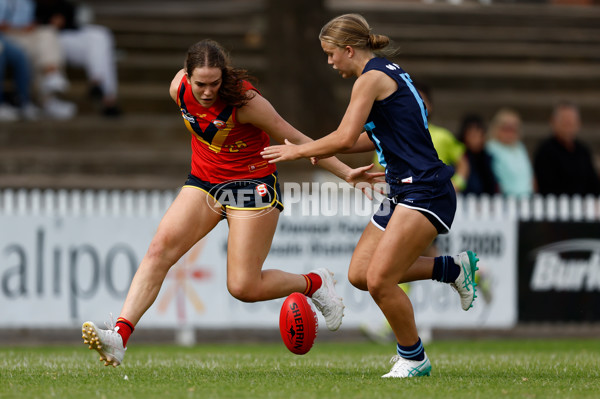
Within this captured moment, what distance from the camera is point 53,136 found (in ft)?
49.8

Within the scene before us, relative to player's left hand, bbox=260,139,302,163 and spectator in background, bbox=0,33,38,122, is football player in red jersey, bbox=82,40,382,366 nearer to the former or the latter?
player's left hand, bbox=260,139,302,163

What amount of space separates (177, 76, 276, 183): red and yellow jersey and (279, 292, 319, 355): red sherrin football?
0.89 meters

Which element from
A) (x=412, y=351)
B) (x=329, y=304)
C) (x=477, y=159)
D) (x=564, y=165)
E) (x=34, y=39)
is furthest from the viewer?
(x=34, y=39)

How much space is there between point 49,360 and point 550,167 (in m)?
6.90

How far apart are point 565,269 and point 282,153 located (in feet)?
20.9

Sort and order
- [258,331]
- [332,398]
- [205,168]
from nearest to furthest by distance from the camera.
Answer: [332,398], [205,168], [258,331]

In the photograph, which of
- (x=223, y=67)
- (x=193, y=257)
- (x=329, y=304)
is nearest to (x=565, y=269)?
(x=193, y=257)

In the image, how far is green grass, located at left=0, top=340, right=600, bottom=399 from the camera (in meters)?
5.55

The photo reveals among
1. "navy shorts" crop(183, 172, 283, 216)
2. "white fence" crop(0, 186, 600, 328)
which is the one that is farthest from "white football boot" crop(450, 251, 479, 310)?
"white fence" crop(0, 186, 600, 328)

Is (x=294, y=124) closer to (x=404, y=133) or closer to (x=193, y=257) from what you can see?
(x=193, y=257)

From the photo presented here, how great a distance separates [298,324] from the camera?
21.7ft

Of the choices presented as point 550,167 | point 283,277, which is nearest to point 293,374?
point 283,277

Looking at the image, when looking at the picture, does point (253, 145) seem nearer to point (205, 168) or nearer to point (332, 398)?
point (205, 168)

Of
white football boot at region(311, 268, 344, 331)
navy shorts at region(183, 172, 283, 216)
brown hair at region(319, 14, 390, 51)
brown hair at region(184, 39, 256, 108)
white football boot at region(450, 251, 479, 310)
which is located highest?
brown hair at region(319, 14, 390, 51)
